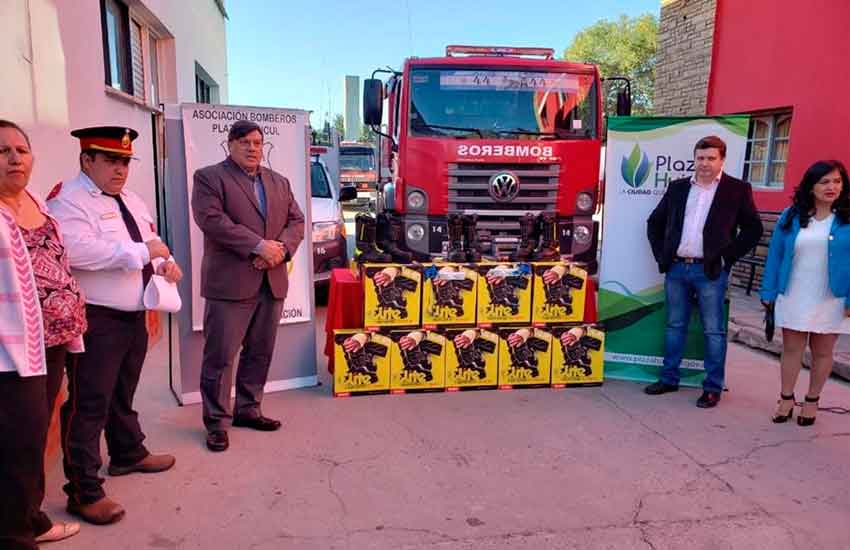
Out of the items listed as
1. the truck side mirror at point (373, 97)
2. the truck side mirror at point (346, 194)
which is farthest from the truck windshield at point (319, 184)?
the truck side mirror at point (373, 97)

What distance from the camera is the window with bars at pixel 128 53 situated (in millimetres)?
6965

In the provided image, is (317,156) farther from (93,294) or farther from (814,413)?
(814,413)

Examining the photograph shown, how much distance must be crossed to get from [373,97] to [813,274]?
4.88 meters

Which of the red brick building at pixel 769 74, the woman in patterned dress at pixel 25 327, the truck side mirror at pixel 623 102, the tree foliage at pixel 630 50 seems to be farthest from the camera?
the tree foliage at pixel 630 50

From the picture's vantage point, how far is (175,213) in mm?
4371

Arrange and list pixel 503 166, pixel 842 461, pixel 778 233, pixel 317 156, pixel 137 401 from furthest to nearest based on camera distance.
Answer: pixel 317 156 → pixel 503 166 → pixel 137 401 → pixel 778 233 → pixel 842 461

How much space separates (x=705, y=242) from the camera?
449cm

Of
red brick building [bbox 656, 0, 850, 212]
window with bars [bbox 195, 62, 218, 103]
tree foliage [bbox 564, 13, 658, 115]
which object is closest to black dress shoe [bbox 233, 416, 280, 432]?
red brick building [bbox 656, 0, 850, 212]

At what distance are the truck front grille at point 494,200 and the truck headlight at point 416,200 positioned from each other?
0.30 meters

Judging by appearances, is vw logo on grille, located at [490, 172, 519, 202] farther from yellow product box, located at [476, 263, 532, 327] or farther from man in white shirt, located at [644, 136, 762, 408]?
man in white shirt, located at [644, 136, 762, 408]

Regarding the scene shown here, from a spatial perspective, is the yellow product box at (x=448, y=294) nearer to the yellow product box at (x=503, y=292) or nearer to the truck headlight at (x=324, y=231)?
the yellow product box at (x=503, y=292)

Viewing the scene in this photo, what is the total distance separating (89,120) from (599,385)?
16.9 feet

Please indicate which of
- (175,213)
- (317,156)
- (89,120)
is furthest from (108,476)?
(317,156)

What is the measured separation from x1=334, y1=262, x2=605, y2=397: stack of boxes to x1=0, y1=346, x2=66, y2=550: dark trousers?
2422 mm
